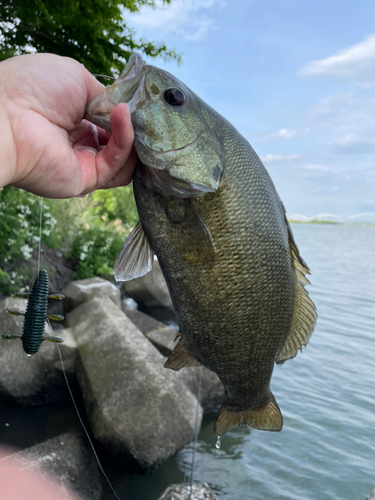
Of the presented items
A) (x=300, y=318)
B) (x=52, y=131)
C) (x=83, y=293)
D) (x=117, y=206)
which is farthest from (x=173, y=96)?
(x=117, y=206)

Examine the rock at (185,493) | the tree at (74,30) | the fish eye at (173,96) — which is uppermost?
the tree at (74,30)

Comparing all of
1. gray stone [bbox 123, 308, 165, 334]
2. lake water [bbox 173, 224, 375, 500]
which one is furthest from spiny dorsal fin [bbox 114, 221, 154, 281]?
gray stone [bbox 123, 308, 165, 334]

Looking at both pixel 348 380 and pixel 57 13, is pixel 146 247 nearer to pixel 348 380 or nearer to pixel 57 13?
pixel 57 13

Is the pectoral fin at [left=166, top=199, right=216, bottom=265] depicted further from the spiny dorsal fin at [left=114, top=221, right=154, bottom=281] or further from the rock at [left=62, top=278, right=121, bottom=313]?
the rock at [left=62, top=278, right=121, bottom=313]

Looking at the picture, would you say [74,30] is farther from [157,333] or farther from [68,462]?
[68,462]

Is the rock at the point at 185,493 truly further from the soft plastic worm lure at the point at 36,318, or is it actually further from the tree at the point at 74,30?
the tree at the point at 74,30

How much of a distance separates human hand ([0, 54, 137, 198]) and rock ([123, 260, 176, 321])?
805cm

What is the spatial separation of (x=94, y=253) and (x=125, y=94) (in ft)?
29.3

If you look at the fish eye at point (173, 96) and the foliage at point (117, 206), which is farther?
the foliage at point (117, 206)

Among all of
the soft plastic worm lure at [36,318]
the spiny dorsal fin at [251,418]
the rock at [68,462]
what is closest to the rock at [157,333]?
the rock at [68,462]

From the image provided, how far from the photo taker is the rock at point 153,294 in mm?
10195

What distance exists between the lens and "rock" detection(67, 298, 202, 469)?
4.66 m

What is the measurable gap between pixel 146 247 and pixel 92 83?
0.83m

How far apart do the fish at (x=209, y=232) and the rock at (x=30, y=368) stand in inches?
157
